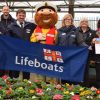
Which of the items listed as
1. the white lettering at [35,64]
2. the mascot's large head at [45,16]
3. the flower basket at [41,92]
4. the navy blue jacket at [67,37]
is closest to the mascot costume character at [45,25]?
the mascot's large head at [45,16]

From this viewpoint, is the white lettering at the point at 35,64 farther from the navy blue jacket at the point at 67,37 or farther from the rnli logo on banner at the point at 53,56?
the navy blue jacket at the point at 67,37

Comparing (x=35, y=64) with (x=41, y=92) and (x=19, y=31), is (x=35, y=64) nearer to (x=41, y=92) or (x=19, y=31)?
(x=19, y=31)

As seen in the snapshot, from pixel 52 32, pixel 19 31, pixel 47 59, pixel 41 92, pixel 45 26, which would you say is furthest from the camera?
pixel 19 31

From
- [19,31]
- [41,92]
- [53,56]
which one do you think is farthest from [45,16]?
[41,92]

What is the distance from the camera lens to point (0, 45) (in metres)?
6.46

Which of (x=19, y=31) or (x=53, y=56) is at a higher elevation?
(x=19, y=31)

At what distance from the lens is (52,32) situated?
20.8 feet

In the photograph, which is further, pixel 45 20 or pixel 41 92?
pixel 45 20

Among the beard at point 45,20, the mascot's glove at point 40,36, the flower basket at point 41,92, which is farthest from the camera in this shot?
the beard at point 45,20

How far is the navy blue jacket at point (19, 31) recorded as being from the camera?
6578mm

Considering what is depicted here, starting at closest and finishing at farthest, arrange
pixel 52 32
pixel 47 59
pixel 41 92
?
1. pixel 41 92
2. pixel 47 59
3. pixel 52 32

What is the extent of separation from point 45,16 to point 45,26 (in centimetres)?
20

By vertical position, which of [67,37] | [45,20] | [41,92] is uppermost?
[45,20]

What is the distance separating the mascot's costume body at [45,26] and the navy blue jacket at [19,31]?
0.59ft
